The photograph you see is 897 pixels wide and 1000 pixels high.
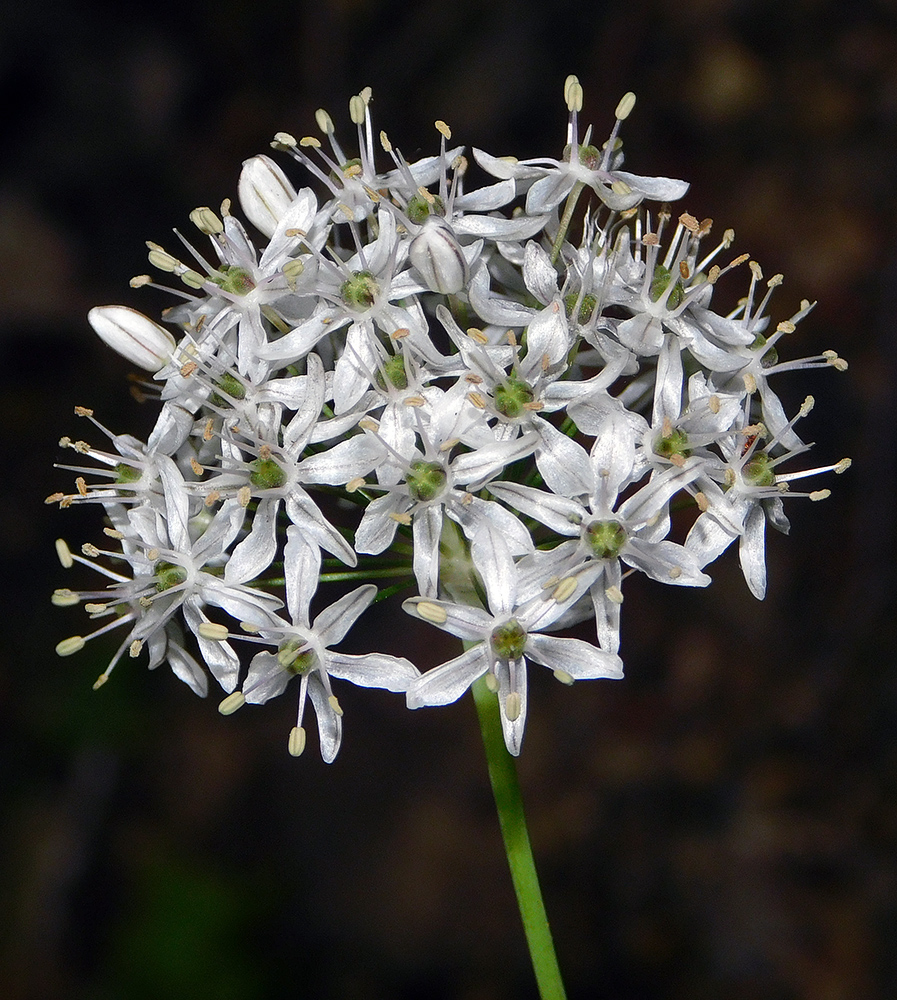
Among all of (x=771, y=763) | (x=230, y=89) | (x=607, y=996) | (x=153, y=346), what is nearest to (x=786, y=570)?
(x=771, y=763)

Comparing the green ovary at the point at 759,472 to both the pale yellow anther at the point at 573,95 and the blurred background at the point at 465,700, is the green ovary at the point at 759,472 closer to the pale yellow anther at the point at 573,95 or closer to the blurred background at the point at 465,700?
the pale yellow anther at the point at 573,95

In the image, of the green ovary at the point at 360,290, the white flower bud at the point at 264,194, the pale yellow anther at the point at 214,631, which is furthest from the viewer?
the white flower bud at the point at 264,194

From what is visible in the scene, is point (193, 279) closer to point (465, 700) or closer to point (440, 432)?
point (440, 432)

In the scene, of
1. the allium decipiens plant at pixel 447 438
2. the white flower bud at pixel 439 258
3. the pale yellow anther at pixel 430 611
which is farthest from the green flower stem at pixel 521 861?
the white flower bud at pixel 439 258

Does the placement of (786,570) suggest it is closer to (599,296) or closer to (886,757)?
(886,757)

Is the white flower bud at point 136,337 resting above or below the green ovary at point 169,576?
above

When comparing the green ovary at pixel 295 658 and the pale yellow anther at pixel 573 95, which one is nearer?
the green ovary at pixel 295 658

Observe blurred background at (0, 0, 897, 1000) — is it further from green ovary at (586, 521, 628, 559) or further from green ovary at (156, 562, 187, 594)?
green ovary at (586, 521, 628, 559)

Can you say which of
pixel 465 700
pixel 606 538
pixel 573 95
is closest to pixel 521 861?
pixel 606 538
